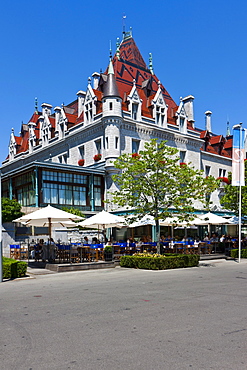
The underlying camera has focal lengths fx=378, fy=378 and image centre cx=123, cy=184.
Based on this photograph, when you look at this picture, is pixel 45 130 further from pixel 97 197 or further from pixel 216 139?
pixel 216 139

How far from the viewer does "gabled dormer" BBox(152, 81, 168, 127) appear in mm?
43031

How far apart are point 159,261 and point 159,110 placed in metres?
27.7

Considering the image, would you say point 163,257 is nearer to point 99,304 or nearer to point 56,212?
point 56,212

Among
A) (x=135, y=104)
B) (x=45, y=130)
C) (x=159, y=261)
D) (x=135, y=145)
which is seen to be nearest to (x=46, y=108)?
(x=45, y=130)

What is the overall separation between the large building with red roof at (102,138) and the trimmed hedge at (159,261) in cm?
1604

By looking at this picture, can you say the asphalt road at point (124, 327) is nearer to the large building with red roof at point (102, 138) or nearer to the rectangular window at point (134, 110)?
the large building with red roof at point (102, 138)

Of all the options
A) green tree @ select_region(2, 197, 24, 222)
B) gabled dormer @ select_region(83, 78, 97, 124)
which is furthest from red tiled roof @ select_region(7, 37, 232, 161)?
green tree @ select_region(2, 197, 24, 222)

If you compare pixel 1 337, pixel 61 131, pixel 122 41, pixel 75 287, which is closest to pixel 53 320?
pixel 1 337

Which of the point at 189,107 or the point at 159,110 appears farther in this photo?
the point at 189,107

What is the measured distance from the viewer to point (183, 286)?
1268cm

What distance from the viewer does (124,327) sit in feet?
23.3

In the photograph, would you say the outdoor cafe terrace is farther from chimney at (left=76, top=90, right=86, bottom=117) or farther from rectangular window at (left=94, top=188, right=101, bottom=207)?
chimney at (left=76, top=90, right=86, bottom=117)

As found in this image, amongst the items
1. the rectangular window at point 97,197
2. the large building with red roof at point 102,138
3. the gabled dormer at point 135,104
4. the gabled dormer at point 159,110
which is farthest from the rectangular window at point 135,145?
the rectangular window at point 97,197

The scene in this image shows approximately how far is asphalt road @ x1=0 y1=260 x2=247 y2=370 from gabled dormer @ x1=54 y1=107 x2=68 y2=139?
34.0 meters
